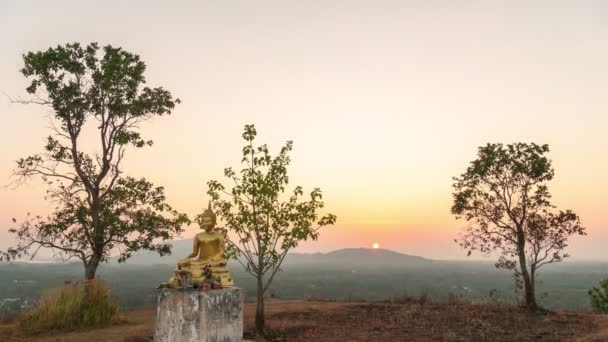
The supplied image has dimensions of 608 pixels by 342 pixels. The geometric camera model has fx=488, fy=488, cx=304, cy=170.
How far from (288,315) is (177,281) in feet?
34.1

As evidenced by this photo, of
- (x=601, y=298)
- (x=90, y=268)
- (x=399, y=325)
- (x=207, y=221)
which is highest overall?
(x=207, y=221)

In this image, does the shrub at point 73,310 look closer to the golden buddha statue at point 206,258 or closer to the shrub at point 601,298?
the golden buddha statue at point 206,258

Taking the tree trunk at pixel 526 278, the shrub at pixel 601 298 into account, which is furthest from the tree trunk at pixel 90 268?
the shrub at pixel 601 298

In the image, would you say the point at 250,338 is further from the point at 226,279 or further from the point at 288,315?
the point at 288,315

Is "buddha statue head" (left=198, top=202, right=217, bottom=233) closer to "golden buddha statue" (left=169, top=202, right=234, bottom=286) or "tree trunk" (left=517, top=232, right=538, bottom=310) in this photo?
"golden buddha statue" (left=169, top=202, right=234, bottom=286)

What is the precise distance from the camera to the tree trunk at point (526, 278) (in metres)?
24.0

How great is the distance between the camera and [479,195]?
2550 cm

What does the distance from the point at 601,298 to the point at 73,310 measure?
2688cm

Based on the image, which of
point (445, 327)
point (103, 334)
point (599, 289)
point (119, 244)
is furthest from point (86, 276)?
point (599, 289)

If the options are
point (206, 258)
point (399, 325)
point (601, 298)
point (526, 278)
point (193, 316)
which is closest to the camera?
point (193, 316)

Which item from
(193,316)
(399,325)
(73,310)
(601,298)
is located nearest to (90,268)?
(73,310)

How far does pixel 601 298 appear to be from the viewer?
88.4ft

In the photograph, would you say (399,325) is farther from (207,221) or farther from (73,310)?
(73,310)

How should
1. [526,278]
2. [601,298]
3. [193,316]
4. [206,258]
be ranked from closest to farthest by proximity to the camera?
→ [193,316]
[206,258]
[526,278]
[601,298]
